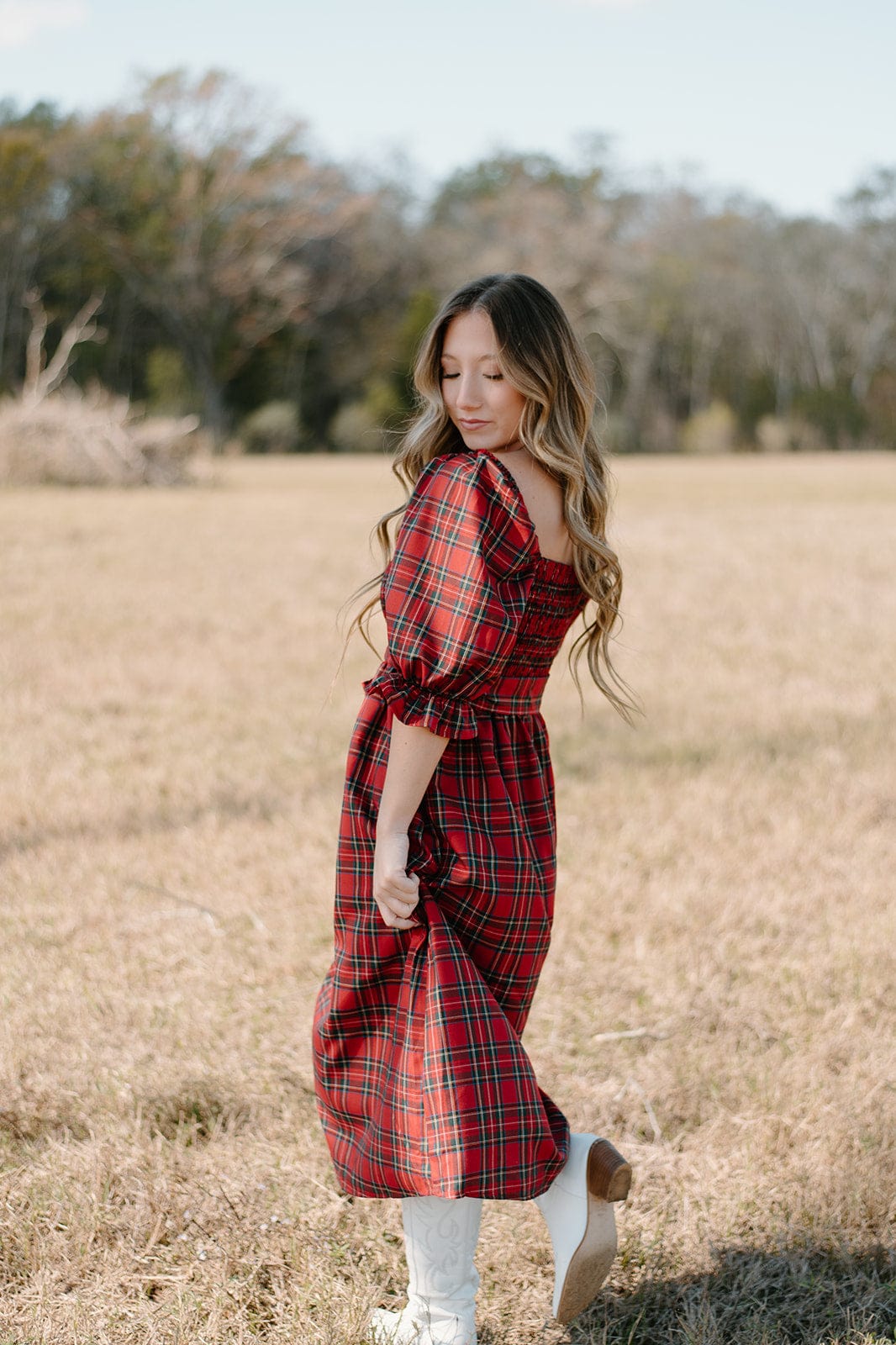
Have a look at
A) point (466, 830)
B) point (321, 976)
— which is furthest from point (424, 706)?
point (321, 976)

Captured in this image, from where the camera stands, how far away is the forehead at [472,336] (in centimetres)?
172

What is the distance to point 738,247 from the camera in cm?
4022

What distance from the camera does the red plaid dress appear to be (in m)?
1.62

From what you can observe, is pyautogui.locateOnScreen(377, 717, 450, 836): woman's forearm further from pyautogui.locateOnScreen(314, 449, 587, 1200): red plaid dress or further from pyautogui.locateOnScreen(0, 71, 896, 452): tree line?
pyautogui.locateOnScreen(0, 71, 896, 452): tree line

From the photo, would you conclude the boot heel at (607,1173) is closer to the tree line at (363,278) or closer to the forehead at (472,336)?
the forehead at (472,336)

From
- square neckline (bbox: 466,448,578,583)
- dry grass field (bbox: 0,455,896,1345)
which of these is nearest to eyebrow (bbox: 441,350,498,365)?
square neckline (bbox: 466,448,578,583)

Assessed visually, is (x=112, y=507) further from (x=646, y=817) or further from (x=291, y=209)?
(x=291, y=209)

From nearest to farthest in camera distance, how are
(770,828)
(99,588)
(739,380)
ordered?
1. (770,828)
2. (99,588)
3. (739,380)

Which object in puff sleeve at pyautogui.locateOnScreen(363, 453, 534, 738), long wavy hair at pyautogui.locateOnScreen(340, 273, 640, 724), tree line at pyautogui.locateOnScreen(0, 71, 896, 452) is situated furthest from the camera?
tree line at pyautogui.locateOnScreen(0, 71, 896, 452)

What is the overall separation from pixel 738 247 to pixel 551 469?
137ft

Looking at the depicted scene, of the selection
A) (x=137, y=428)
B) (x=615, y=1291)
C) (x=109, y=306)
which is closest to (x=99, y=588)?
(x=615, y=1291)

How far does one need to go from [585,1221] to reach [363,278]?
116 feet

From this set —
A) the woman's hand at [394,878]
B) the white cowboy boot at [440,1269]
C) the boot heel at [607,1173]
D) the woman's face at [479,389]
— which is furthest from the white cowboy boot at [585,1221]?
the woman's face at [479,389]

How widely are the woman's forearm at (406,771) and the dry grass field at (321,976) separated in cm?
78
